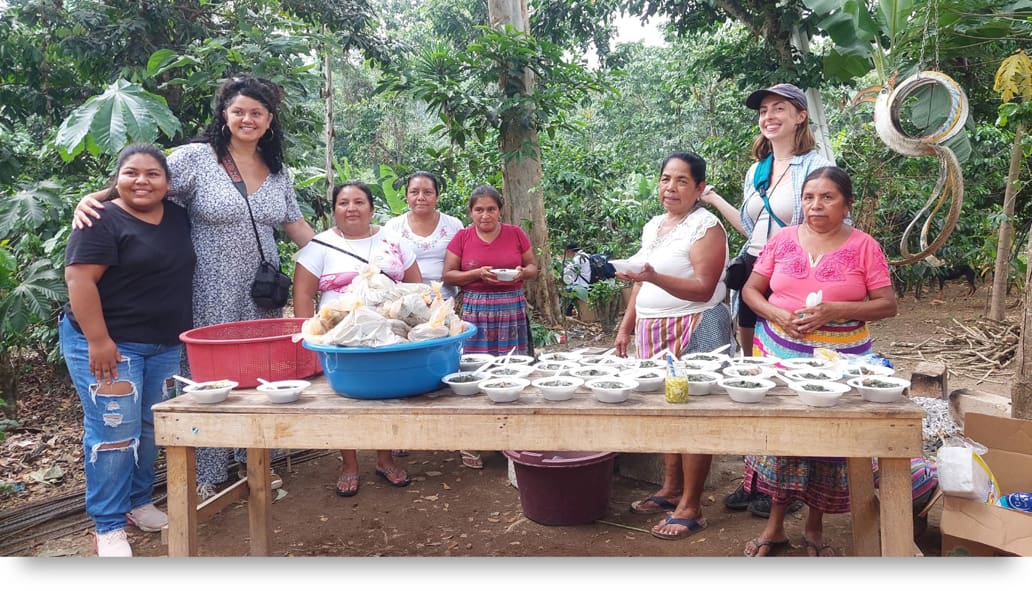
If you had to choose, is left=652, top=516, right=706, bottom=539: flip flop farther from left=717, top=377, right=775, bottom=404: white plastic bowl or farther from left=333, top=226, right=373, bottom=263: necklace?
left=333, top=226, right=373, bottom=263: necklace

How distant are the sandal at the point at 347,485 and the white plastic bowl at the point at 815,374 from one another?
209 cm

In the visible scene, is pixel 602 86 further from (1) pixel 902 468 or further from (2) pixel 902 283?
(2) pixel 902 283

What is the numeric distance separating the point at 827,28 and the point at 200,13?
4.35 meters

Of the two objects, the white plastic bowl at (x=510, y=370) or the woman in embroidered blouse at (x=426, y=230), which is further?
the woman in embroidered blouse at (x=426, y=230)

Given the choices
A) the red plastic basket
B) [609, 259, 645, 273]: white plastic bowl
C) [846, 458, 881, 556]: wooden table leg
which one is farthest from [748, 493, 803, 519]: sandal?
the red plastic basket

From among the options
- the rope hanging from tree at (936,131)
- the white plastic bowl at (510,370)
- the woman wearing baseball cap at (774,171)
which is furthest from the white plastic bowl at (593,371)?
the rope hanging from tree at (936,131)

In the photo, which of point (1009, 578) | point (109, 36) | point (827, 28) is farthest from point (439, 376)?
point (827, 28)

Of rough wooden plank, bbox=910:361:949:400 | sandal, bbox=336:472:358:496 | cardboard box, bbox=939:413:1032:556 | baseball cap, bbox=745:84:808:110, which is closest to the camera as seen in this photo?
cardboard box, bbox=939:413:1032:556

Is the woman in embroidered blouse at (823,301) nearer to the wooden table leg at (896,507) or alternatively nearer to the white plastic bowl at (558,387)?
the wooden table leg at (896,507)

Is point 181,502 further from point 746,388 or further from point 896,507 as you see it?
point 896,507

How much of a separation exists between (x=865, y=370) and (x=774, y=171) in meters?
0.97

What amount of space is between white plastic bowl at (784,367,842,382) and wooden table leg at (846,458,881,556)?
33 centimetres

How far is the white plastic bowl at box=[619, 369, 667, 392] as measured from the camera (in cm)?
202

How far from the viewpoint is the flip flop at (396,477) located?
10.8 feet
